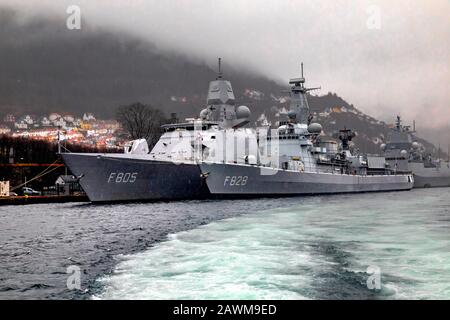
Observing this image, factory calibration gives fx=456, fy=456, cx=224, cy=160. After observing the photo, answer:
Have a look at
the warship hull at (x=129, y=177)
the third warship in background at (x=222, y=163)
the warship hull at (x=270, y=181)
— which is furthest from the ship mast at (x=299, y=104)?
the warship hull at (x=129, y=177)

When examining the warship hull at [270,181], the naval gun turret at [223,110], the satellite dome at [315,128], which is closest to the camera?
the warship hull at [270,181]

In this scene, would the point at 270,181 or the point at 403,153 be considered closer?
the point at 270,181

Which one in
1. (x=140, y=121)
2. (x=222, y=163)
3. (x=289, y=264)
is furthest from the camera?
(x=140, y=121)

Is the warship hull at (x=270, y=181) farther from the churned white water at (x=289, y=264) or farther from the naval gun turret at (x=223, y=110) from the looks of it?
the churned white water at (x=289, y=264)

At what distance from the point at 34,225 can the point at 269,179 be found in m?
21.6

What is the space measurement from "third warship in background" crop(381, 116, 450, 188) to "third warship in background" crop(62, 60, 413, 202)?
2285 cm

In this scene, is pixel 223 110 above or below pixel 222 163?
above

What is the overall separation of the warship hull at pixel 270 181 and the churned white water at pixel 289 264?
16875 millimetres

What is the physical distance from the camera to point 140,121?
62.2 metres

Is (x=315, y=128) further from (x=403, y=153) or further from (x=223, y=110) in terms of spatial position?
(x=403, y=153)

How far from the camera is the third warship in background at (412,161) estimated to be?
7694cm

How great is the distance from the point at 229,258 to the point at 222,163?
23122 millimetres

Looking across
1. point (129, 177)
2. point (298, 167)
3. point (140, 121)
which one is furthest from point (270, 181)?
point (140, 121)
